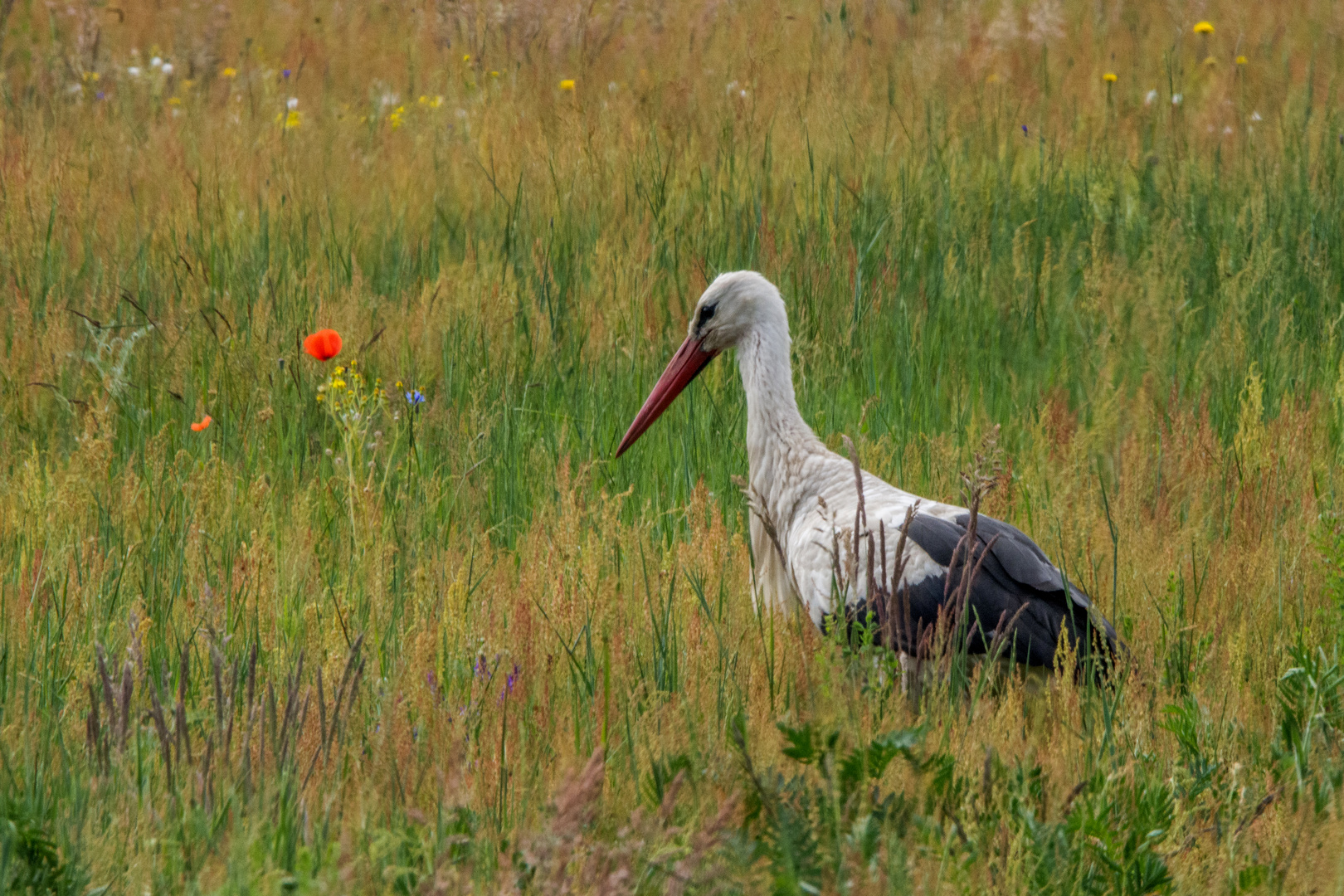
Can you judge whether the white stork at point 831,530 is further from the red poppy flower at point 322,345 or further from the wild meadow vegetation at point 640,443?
the red poppy flower at point 322,345

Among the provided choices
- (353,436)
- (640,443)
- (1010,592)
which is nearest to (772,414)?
(640,443)

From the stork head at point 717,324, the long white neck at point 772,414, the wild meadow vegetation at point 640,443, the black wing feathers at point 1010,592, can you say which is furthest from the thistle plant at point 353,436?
the black wing feathers at point 1010,592

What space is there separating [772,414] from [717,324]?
34 centimetres

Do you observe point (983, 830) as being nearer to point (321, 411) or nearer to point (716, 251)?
point (321, 411)

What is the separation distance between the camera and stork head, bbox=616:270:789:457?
408 cm

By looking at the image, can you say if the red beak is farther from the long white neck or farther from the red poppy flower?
the red poppy flower

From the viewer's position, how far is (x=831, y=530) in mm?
3320

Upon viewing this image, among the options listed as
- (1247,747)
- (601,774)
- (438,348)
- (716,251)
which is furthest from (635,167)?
(601,774)

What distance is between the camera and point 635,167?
6.48 metres

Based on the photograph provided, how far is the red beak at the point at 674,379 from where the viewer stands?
13.7 ft

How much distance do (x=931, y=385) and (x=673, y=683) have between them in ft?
8.22

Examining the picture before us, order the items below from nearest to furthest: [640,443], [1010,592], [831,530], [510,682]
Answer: [510,682] < [1010,592] < [831,530] < [640,443]

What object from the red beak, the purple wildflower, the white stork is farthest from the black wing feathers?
the red beak

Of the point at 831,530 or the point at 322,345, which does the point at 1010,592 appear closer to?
the point at 831,530
